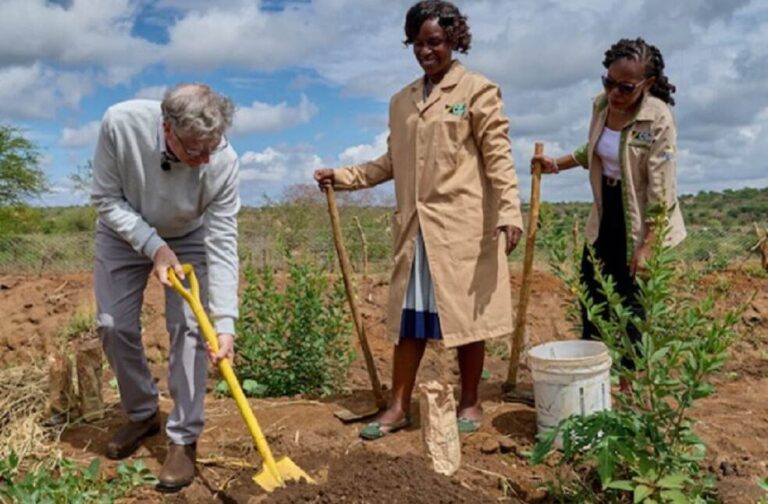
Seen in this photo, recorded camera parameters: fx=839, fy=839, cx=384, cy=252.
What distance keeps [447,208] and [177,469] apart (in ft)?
5.11

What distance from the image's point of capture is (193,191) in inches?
127

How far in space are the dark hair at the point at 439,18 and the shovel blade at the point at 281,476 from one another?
185 cm

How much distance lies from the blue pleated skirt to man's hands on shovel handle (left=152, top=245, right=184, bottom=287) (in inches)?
42.8

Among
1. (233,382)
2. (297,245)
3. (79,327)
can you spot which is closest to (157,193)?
(233,382)

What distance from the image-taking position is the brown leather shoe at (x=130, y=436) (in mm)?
3577

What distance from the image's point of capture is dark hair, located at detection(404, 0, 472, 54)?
3.54 metres

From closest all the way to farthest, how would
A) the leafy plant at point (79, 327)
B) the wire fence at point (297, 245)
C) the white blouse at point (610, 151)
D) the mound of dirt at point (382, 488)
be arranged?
the mound of dirt at point (382, 488)
the white blouse at point (610, 151)
the leafy plant at point (79, 327)
the wire fence at point (297, 245)

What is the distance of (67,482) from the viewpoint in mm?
3182

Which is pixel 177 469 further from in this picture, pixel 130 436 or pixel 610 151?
pixel 610 151

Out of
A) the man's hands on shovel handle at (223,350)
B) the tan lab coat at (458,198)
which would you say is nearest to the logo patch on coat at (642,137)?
the tan lab coat at (458,198)

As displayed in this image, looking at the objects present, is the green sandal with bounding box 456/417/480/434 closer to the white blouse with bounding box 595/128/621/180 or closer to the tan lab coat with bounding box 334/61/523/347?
the tan lab coat with bounding box 334/61/523/347

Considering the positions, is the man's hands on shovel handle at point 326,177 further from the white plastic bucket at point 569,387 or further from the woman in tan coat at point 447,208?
the white plastic bucket at point 569,387

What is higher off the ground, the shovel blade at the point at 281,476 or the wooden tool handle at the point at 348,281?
the wooden tool handle at the point at 348,281

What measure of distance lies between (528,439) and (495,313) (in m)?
0.58
